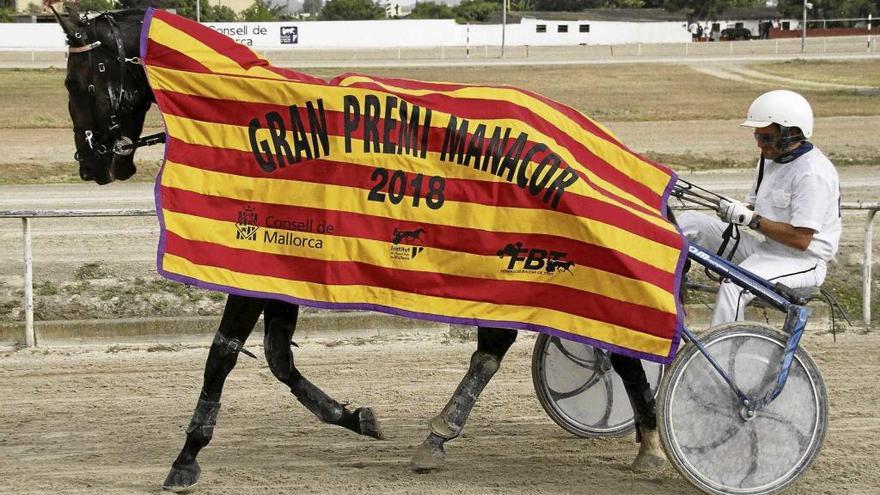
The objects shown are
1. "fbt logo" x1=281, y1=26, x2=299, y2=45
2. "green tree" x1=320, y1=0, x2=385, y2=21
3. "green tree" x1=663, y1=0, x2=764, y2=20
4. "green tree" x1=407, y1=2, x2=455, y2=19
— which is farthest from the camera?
"green tree" x1=663, y1=0, x2=764, y2=20

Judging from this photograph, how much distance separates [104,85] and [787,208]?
10.2 ft

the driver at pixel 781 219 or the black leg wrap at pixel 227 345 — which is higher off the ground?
the driver at pixel 781 219

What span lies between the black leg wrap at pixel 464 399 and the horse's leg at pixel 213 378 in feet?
3.11

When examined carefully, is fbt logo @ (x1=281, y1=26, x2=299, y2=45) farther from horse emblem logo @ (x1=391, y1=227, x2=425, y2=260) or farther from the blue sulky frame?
the blue sulky frame

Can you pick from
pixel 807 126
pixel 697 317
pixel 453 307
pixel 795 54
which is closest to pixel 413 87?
pixel 453 307

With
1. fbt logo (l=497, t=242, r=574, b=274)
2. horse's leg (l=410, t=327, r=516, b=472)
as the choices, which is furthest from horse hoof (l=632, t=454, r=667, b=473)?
fbt logo (l=497, t=242, r=574, b=274)

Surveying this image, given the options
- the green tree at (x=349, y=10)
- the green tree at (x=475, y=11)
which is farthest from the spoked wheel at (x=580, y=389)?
the green tree at (x=475, y=11)

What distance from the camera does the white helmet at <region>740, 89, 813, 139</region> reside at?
5.32 m

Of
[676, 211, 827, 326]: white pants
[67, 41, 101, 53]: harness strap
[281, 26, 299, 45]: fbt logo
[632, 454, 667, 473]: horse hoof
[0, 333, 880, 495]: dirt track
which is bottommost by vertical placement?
[0, 333, 880, 495]: dirt track

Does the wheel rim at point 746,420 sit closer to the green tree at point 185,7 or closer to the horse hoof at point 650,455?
the horse hoof at point 650,455

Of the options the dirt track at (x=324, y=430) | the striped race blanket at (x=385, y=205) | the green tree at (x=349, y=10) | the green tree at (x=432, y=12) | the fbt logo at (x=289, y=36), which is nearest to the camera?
the striped race blanket at (x=385, y=205)

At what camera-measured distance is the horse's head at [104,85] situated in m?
5.13

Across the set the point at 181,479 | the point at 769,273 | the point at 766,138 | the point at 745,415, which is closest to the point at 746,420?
the point at 745,415

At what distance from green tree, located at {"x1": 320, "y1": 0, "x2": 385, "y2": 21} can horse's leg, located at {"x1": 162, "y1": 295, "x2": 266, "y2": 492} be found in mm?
77205
